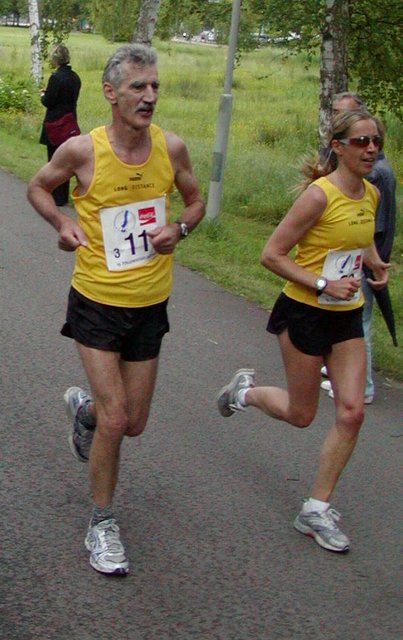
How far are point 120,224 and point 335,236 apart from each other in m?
1.00

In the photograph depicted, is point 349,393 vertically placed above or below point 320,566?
above

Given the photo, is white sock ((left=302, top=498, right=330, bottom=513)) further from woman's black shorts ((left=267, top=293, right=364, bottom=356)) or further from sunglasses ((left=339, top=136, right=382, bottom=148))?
sunglasses ((left=339, top=136, right=382, bottom=148))

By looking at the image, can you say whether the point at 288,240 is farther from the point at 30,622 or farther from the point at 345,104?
the point at 30,622

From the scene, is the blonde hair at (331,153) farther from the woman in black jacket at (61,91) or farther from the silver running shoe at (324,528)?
the woman in black jacket at (61,91)

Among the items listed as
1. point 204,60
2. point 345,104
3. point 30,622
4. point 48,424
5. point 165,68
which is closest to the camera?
point 30,622

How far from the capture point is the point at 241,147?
26.4 m

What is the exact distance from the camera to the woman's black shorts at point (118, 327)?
486cm

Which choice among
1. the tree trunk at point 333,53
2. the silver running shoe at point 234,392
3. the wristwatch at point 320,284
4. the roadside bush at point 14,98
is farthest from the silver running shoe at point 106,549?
the roadside bush at point 14,98

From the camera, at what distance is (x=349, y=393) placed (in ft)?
17.2

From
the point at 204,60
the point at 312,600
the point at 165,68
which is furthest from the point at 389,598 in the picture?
the point at 204,60

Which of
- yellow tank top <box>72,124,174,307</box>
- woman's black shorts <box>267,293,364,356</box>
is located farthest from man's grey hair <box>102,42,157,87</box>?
woman's black shorts <box>267,293,364,356</box>

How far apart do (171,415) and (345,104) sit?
7.04 ft

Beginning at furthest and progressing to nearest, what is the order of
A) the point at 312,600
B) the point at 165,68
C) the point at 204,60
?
1. the point at 204,60
2. the point at 165,68
3. the point at 312,600

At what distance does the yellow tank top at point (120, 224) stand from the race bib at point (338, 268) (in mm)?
803
